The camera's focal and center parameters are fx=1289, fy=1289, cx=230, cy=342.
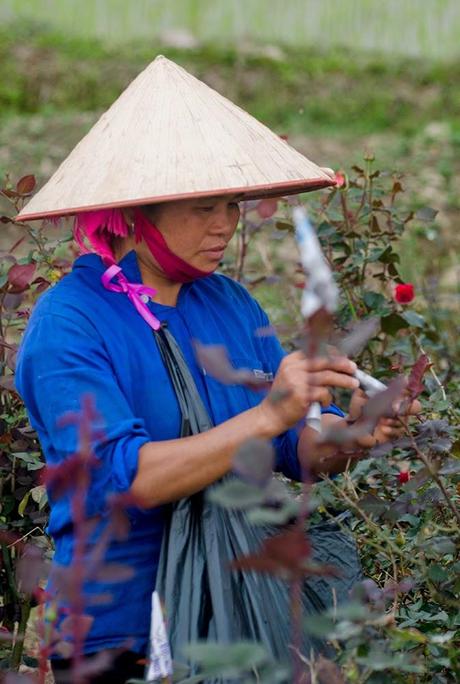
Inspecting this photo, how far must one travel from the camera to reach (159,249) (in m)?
2.01

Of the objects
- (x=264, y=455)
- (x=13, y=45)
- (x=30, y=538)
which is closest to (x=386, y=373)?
(x=30, y=538)

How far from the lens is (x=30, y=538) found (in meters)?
2.54

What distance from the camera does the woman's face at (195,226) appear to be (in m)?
1.99

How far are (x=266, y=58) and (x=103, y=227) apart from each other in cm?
787

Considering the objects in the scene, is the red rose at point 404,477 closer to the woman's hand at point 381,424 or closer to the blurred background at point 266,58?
the woman's hand at point 381,424

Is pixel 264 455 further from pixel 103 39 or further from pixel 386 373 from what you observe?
pixel 103 39

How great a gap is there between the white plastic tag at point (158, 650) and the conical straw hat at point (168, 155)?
0.61 metres

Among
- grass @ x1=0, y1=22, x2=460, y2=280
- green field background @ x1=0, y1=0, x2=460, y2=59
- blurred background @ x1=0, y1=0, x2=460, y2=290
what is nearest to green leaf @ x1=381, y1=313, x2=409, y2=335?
blurred background @ x1=0, y1=0, x2=460, y2=290

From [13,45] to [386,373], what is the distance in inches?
293

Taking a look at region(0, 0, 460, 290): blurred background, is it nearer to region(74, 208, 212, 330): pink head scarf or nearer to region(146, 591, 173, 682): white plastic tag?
region(74, 208, 212, 330): pink head scarf

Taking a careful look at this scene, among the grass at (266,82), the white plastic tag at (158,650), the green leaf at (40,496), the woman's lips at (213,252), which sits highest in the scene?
the grass at (266,82)

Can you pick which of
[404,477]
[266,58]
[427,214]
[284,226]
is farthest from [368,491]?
[266,58]

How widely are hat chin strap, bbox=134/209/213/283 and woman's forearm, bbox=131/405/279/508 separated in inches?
13.4

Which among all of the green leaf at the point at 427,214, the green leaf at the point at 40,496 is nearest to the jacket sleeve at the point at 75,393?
the green leaf at the point at 40,496
